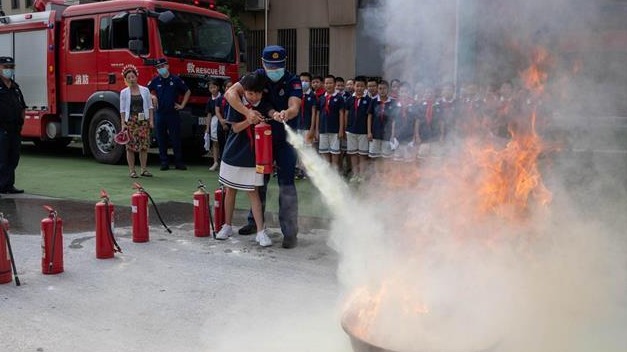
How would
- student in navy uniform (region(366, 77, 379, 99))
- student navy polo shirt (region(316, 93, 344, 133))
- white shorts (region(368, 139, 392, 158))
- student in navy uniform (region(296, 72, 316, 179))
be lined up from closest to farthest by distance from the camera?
student in navy uniform (region(366, 77, 379, 99)), white shorts (region(368, 139, 392, 158)), student navy polo shirt (region(316, 93, 344, 133)), student in navy uniform (region(296, 72, 316, 179))

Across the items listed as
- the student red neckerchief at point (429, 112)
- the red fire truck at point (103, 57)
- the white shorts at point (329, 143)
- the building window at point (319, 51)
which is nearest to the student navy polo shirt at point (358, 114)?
the white shorts at point (329, 143)

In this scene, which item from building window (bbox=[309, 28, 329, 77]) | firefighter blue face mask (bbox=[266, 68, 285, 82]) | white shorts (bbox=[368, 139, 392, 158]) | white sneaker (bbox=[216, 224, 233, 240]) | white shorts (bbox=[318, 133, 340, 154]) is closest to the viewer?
firefighter blue face mask (bbox=[266, 68, 285, 82])

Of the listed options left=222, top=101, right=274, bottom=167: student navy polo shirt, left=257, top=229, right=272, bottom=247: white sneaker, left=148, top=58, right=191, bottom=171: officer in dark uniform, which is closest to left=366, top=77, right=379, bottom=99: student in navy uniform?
left=222, top=101, right=274, bottom=167: student navy polo shirt

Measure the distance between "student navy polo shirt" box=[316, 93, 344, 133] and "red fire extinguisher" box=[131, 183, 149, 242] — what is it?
4.72 m

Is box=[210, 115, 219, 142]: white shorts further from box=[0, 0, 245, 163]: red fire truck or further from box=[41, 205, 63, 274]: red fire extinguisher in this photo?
box=[41, 205, 63, 274]: red fire extinguisher

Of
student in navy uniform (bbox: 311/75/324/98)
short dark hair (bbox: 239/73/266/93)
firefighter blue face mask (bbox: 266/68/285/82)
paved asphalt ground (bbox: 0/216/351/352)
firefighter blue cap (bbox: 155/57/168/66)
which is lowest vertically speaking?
paved asphalt ground (bbox: 0/216/351/352)

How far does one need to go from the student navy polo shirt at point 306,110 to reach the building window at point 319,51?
7224 millimetres

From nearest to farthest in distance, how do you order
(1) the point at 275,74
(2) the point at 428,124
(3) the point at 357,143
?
(1) the point at 275,74 → (2) the point at 428,124 → (3) the point at 357,143

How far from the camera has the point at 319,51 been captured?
17844 mm

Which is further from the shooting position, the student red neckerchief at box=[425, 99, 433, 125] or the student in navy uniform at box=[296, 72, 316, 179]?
the student in navy uniform at box=[296, 72, 316, 179]

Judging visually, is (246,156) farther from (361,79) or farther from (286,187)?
(361,79)

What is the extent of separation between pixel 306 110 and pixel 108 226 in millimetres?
5675

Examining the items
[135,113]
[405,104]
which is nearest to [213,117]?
[135,113]

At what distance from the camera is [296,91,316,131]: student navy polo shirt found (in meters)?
10.4
